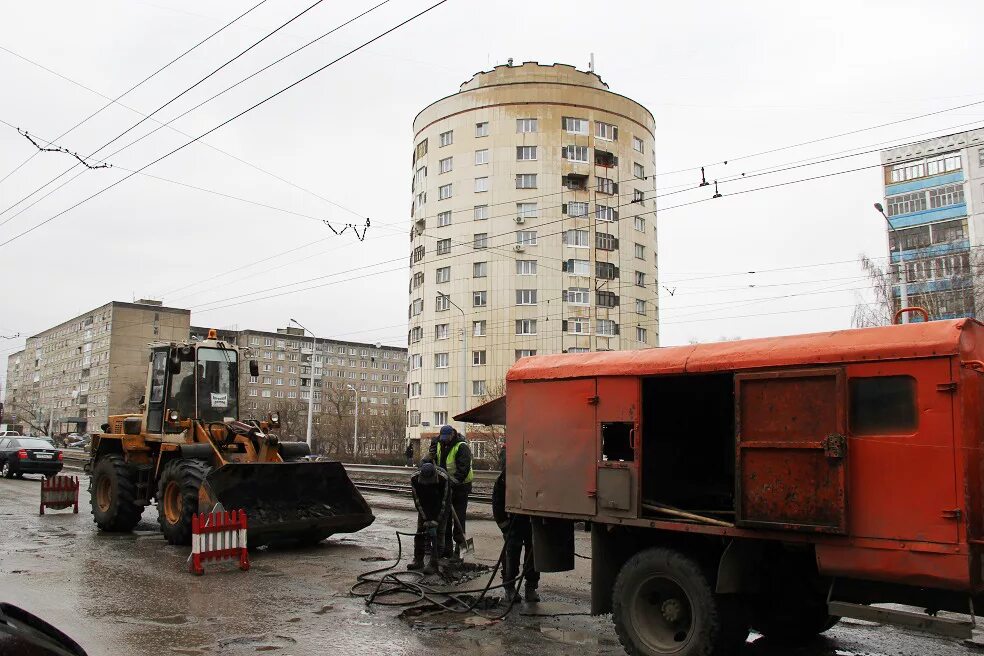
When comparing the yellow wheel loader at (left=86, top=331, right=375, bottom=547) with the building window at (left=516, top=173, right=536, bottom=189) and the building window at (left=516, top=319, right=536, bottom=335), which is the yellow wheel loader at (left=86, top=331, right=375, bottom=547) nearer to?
the building window at (left=516, top=319, right=536, bottom=335)

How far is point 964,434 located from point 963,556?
0.73 m

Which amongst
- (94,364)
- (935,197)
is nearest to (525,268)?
(935,197)

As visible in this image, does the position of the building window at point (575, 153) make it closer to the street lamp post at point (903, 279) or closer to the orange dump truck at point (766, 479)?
the street lamp post at point (903, 279)

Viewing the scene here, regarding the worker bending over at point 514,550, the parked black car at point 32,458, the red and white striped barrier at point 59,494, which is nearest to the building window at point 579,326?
the parked black car at point 32,458

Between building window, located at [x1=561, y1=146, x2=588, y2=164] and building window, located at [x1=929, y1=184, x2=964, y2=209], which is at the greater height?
building window, located at [x1=561, y1=146, x2=588, y2=164]

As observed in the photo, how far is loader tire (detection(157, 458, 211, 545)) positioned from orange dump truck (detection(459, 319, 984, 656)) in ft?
20.4

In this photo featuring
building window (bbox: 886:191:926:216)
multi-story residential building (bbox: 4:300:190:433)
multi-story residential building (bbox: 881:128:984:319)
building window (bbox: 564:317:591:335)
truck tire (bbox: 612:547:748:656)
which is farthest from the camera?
multi-story residential building (bbox: 4:300:190:433)

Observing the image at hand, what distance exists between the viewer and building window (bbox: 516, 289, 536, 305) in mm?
55562

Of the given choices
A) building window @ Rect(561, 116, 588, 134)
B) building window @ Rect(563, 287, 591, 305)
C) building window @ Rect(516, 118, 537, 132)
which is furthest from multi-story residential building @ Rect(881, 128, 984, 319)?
building window @ Rect(516, 118, 537, 132)

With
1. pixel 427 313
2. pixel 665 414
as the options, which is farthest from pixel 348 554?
pixel 427 313

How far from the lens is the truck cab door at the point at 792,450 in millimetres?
5238

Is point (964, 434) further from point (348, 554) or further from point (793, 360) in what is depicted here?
point (348, 554)

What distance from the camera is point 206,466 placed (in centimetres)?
1209

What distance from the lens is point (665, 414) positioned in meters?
7.45
